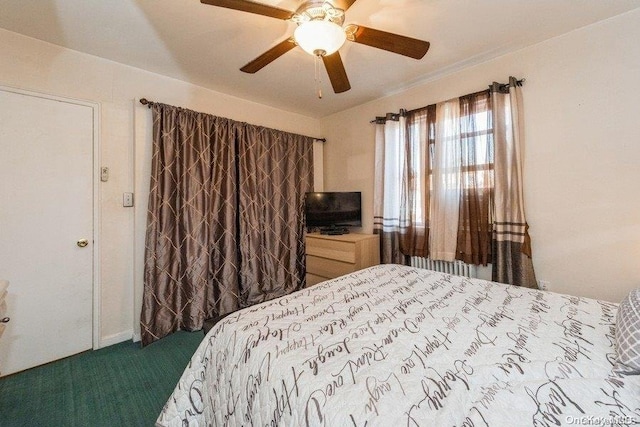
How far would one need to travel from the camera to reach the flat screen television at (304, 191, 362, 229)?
3.27 m

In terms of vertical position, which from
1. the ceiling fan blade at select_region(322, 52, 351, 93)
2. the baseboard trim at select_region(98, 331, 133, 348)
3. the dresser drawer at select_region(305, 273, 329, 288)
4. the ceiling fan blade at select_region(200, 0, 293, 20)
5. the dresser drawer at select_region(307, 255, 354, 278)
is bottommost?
the baseboard trim at select_region(98, 331, 133, 348)

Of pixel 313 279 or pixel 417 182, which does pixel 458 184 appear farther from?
pixel 313 279

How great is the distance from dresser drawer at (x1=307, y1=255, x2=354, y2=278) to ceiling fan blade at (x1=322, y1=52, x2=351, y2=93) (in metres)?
1.71

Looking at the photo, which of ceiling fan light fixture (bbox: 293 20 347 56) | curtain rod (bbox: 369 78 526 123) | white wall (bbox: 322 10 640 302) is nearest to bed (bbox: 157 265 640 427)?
white wall (bbox: 322 10 640 302)

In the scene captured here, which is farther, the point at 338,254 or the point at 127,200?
the point at 338,254

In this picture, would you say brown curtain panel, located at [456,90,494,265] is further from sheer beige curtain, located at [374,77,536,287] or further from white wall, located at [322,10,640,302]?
white wall, located at [322,10,640,302]

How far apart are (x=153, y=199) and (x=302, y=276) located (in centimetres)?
191

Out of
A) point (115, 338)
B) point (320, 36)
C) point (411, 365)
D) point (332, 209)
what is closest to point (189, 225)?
point (115, 338)

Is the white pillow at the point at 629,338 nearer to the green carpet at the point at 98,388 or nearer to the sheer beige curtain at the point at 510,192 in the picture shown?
the sheer beige curtain at the point at 510,192

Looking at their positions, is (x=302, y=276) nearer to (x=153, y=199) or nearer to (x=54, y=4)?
(x=153, y=199)

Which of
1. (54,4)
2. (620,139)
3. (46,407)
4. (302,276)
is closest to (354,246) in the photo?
(302,276)

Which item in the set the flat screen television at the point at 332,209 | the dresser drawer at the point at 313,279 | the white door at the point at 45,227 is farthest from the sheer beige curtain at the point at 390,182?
the white door at the point at 45,227

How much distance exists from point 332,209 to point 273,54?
1.94 meters

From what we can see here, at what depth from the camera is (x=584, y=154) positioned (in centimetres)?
194
